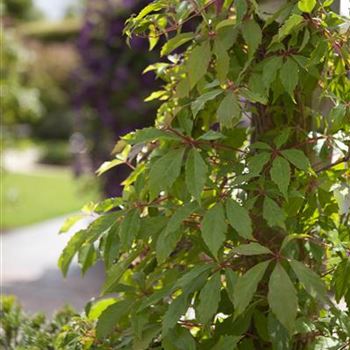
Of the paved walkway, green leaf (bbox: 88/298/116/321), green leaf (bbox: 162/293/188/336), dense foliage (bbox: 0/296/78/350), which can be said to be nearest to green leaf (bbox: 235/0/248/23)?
green leaf (bbox: 162/293/188/336)

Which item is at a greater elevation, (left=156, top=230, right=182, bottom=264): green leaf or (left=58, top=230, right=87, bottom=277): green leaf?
(left=58, top=230, right=87, bottom=277): green leaf

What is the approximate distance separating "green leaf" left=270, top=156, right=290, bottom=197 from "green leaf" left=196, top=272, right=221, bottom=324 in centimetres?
29

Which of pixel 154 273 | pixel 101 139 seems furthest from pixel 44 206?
pixel 154 273

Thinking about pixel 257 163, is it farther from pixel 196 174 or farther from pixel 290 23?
pixel 290 23

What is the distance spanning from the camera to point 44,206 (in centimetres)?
1149

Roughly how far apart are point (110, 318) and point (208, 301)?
48 centimetres

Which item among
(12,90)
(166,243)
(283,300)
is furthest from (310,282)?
(12,90)

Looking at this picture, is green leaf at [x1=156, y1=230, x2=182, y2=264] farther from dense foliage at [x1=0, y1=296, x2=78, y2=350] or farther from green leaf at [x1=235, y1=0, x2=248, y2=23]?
dense foliage at [x1=0, y1=296, x2=78, y2=350]

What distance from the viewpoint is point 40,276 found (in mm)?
6828

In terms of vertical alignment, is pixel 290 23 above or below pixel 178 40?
below

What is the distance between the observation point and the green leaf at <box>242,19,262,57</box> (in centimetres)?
216

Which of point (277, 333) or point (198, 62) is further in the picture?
point (198, 62)

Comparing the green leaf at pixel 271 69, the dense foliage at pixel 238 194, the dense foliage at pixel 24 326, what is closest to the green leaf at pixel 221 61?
the dense foliage at pixel 238 194

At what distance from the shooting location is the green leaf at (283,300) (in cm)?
184
